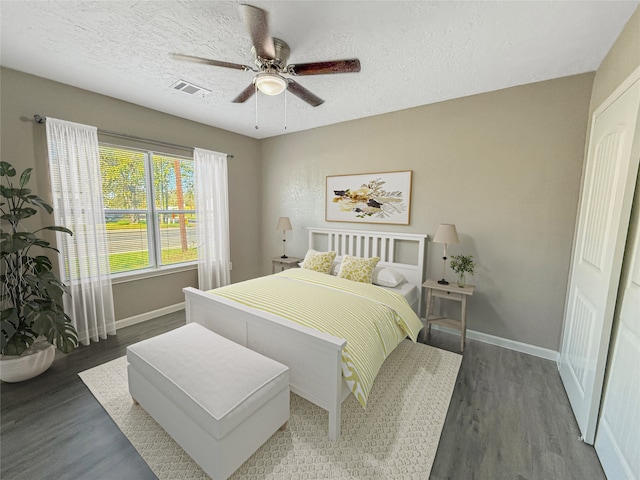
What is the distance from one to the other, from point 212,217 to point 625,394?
13.9ft

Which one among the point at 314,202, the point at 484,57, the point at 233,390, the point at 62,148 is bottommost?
the point at 233,390

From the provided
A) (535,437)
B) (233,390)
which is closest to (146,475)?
(233,390)

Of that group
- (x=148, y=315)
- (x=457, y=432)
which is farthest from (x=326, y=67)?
(x=148, y=315)

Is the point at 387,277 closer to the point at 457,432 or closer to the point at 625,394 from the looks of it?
the point at 457,432

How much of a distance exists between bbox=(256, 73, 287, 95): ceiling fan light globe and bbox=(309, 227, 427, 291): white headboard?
2.20 metres

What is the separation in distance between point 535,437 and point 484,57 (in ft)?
9.04

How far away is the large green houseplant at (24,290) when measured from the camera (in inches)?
79.7

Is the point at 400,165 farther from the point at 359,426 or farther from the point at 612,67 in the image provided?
the point at 359,426

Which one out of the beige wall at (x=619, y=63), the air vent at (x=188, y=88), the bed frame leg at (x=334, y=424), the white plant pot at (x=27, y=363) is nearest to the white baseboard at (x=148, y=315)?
the white plant pot at (x=27, y=363)

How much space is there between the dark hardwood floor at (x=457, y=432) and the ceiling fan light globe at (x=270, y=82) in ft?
7.96

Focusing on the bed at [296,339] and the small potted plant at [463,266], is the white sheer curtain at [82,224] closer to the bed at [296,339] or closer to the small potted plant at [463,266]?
the bed at [296,339]

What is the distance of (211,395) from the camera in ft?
4.58

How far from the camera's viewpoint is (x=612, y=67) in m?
1.89

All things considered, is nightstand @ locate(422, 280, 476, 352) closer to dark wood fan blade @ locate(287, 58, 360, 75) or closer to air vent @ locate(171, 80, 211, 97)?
dark wood fan blade @ locate(287, 58, 360, 75)
